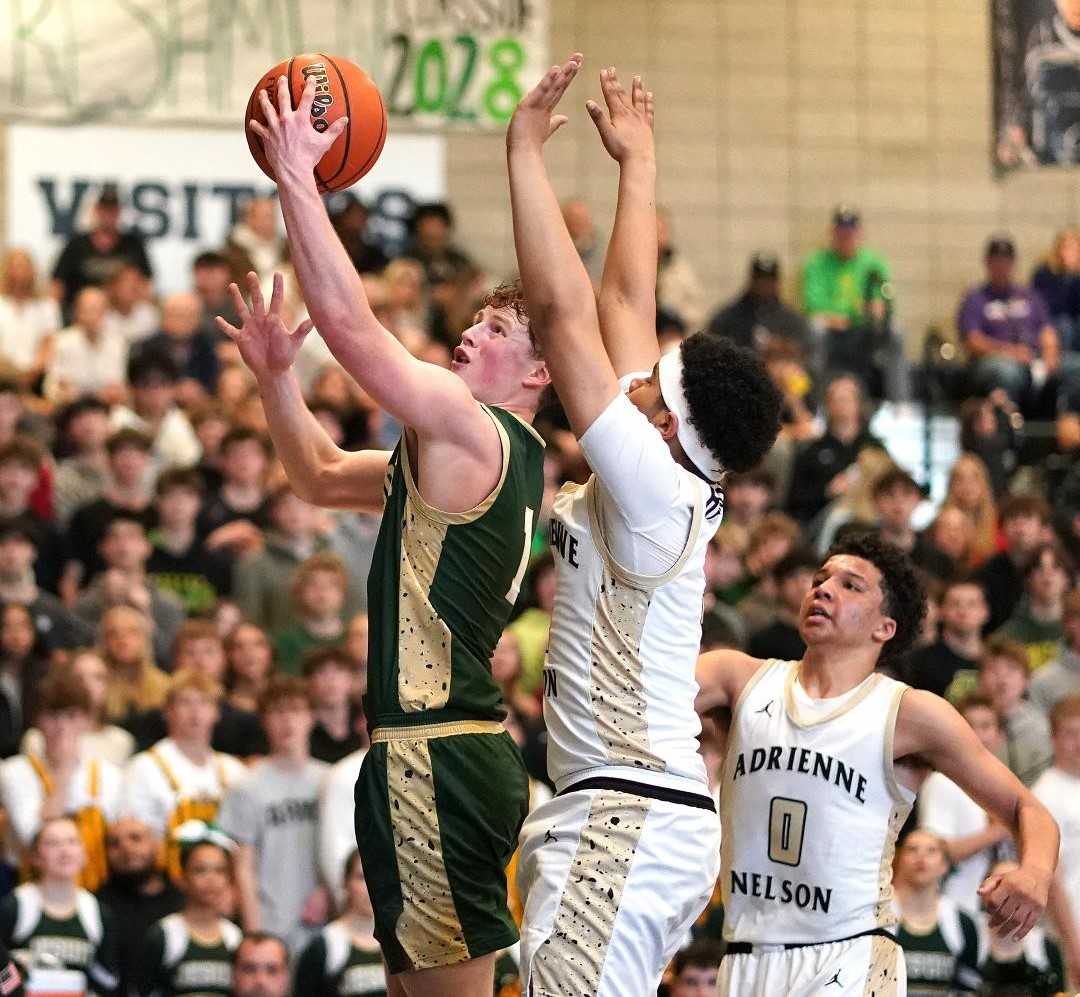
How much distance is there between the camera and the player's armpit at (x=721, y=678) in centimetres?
582

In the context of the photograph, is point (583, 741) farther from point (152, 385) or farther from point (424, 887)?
point (152, 385)

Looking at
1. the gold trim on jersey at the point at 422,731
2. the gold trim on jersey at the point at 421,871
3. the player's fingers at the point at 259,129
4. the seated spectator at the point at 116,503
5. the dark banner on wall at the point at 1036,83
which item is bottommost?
the gold trim on jersey at the point at 421,871

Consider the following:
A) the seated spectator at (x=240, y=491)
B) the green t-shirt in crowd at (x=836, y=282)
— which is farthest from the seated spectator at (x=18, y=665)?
the green t-shirt in crowd at (x=836, y=282)

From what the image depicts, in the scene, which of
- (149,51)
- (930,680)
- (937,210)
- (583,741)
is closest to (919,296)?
(937,210)

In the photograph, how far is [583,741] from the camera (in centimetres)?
470

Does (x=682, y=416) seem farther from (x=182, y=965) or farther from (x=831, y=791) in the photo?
(x=182, y=965)

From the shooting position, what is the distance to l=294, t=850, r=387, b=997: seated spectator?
26.6 ft

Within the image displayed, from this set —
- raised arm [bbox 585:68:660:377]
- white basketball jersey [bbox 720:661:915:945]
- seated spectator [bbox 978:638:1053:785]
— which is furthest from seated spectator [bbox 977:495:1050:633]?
raised arm [bbox 585:68:660:377]

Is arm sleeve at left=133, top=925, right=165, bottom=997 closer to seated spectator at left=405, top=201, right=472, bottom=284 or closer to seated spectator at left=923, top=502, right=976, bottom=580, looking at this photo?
seated spectator at left=923, top=502, right=976, bottom=580

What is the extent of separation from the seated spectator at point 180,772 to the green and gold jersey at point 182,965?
44 cm

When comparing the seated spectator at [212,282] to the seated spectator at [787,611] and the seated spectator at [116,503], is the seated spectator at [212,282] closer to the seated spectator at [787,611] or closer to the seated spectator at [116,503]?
the seated spectator at [116,503]

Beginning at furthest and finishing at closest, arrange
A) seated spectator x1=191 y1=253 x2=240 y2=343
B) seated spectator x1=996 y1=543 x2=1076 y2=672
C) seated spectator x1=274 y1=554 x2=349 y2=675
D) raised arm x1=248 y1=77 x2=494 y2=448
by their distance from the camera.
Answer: seated spectator x1=191 y1=253 x2=240 y2=343, seated spectator x1=996 y1=543 x2=1076 y2=672, seated spectator x1=274 y1=554 x2=349 y2=675, raised arm x1=248 y1=77 x2=494 y2=448

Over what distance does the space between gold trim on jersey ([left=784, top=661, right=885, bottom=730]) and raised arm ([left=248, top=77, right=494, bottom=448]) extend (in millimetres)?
1563

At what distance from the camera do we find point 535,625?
998 cm
